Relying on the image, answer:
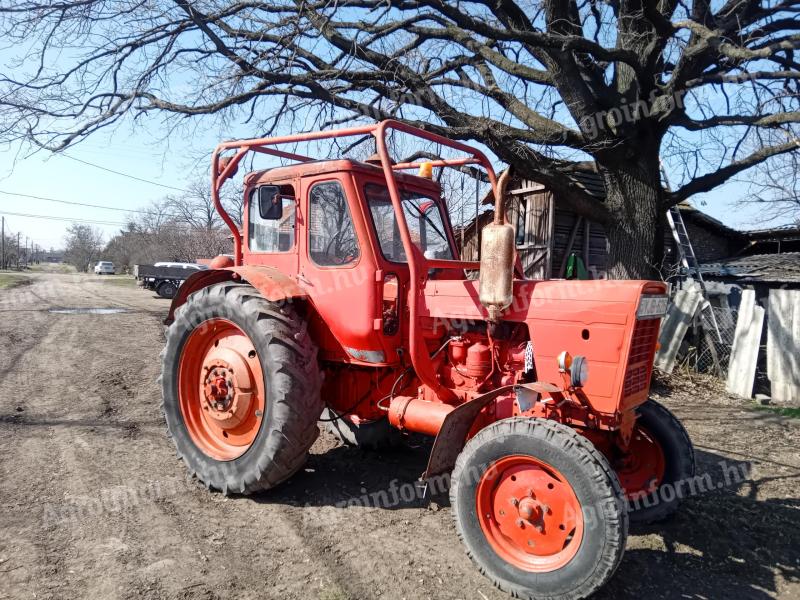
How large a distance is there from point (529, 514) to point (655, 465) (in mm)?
1403

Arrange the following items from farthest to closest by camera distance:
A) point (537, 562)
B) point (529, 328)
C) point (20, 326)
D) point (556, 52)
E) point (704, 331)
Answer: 1. point (20, 326)
2. point (704, 331)
3. point (556, 52)
4. point (529, 328)
5. point (537, 562)

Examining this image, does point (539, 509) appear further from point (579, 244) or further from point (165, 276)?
point (165, 276)

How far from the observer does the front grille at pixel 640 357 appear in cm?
312

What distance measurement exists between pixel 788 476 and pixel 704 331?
4.14 metres

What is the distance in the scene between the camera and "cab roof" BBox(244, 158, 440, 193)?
379 cm

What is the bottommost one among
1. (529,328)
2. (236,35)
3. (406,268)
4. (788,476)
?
(788,476)

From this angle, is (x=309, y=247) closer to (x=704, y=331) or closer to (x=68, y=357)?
(x=68, y=357)

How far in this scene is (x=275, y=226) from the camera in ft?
Answer: 13.9

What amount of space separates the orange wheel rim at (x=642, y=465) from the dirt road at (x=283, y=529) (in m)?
0.28

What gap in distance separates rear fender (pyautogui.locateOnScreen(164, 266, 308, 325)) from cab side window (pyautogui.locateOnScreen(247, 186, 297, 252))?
216 millimetres

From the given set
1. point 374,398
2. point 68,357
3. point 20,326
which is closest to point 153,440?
point 374,398

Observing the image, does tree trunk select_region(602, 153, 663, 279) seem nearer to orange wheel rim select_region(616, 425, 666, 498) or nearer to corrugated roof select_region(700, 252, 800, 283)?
orange wheel rim select_region(616, 425, 666, 498)

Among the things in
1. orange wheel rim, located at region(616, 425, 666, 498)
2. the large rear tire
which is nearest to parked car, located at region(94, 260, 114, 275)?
the large rear tire

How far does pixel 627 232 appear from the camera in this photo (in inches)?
297
